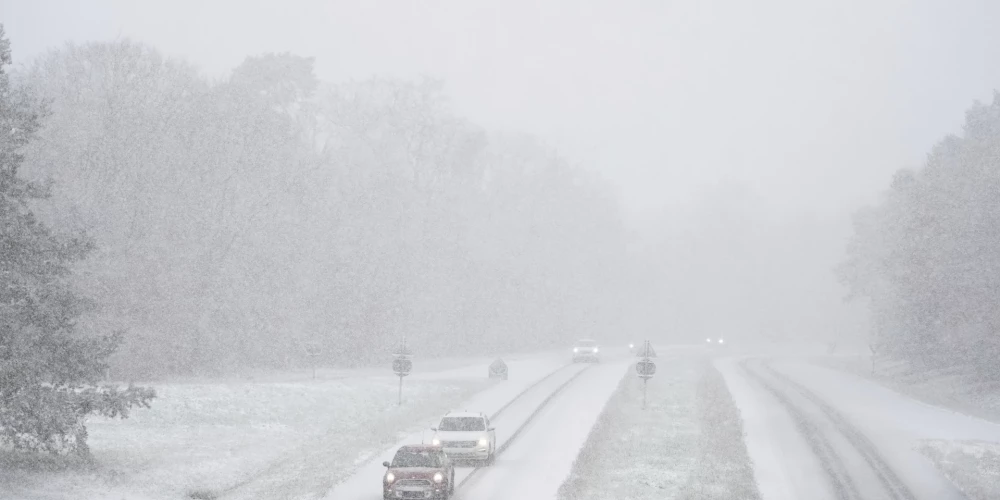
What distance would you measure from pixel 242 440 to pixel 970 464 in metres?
23.2

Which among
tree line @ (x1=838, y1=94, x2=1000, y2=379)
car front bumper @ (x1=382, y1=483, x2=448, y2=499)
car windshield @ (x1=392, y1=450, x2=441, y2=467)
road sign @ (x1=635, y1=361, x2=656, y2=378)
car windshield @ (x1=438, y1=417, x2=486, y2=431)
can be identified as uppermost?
tree line @ (x1=838, y1=94, x2=1000, y2=379)

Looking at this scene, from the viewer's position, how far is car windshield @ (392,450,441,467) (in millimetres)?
22453

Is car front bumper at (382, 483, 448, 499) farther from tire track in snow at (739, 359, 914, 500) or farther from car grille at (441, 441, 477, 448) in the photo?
tire track in snow at (739, 359, 914, 500)

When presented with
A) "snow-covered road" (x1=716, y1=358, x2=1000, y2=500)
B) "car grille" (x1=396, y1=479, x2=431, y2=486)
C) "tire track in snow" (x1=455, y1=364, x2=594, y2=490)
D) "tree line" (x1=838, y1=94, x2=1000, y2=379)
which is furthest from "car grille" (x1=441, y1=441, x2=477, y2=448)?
"tree line" (x1=838, y1=94, x2=1000, y2=379)

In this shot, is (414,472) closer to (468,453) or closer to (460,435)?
(468,453)

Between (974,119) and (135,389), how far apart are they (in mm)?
59194

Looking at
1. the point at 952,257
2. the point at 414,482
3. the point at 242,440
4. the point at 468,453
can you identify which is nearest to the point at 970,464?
the point at 468,453

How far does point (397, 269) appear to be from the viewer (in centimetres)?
7262

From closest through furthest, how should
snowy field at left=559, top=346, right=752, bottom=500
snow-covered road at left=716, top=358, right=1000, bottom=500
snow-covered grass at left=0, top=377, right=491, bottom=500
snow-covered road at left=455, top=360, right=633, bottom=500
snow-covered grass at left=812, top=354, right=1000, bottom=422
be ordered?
snow-covered grass at left=0, top=377, right=491, bottom=500, snow-covered road at left=455, top=360, right=633, bottom=500, snowy field at left=559, top=346, right=752, bottom=500, snow-covered road at left=716, top=358, right=1000, bottom=500, snow-covered grass at left=812, top=354, right=1000, bottom=422

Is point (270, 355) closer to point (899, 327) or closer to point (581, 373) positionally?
point (581, 373)

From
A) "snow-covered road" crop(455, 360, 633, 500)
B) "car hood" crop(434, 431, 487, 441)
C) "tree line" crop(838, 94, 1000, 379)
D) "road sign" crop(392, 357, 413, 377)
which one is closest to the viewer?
"snow-covered road" crop(455, 360, 633, 500)

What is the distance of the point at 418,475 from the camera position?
21.8 m

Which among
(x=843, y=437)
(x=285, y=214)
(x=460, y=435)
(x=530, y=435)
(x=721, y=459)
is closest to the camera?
(x=460, y=435)

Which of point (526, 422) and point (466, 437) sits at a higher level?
point (466, 437)
